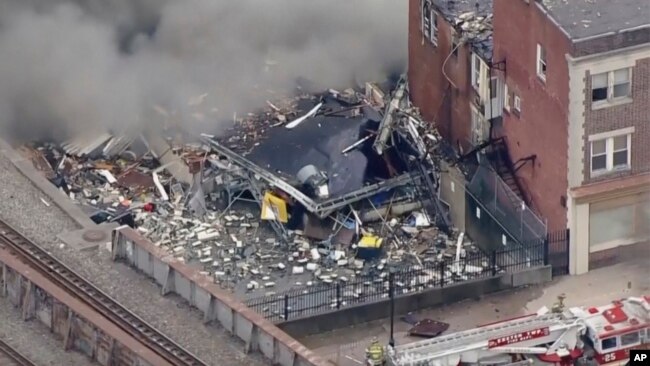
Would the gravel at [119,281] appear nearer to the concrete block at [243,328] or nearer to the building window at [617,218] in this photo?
the concrete block at [243,328]

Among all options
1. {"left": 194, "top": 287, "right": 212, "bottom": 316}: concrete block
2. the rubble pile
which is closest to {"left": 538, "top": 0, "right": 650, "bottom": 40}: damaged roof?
the rubble pile

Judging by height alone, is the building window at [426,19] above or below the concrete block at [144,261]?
above

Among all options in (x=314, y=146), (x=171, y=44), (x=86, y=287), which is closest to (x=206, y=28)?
(x=171, y=44)

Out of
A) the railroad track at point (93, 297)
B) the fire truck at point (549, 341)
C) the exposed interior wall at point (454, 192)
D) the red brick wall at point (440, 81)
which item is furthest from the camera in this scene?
the red brick wall at point (440, 81)

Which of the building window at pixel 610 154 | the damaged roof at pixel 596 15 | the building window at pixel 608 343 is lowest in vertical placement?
the building window at pixel 608 343

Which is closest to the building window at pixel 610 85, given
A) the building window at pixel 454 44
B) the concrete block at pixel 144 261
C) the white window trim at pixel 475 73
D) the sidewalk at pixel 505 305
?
the sidewalk at pixel 505 305

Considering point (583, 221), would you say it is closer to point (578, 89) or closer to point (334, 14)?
point (578, 89)
